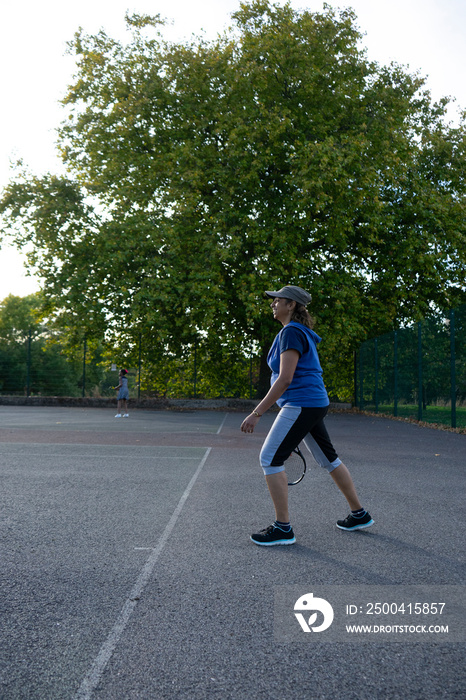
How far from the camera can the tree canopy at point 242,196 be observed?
21250 millimetres

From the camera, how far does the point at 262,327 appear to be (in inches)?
Answer: 878

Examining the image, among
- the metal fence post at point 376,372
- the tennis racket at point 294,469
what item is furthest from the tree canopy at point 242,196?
the tennis racket at point 294,469

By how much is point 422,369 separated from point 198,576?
44.0ft

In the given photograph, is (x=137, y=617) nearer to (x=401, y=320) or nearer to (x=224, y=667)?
(x=224, y=667)

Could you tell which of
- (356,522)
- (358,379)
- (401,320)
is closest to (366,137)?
(401,320)

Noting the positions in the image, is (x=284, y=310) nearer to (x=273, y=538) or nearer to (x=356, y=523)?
(x=273, y=538)

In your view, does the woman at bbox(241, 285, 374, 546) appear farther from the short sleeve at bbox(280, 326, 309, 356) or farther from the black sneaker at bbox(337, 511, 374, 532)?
the black sneaker at bbox(337, 511, 374, 532)

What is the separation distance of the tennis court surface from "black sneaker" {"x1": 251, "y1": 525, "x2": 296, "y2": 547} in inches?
3.4

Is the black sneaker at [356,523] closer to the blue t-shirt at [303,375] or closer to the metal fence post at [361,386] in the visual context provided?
the blue t-shirt at [303,375]

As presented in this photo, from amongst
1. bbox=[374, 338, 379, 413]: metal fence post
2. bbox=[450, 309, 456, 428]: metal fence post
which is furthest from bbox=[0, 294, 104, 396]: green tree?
bbox=[450, 309, 456, 428]: metal fence post

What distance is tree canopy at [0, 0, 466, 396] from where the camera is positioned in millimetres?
21250

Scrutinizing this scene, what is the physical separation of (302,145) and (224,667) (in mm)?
20463

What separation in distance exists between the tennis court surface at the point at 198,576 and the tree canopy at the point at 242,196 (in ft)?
45.9

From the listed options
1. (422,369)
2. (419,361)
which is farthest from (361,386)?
(422,369)
